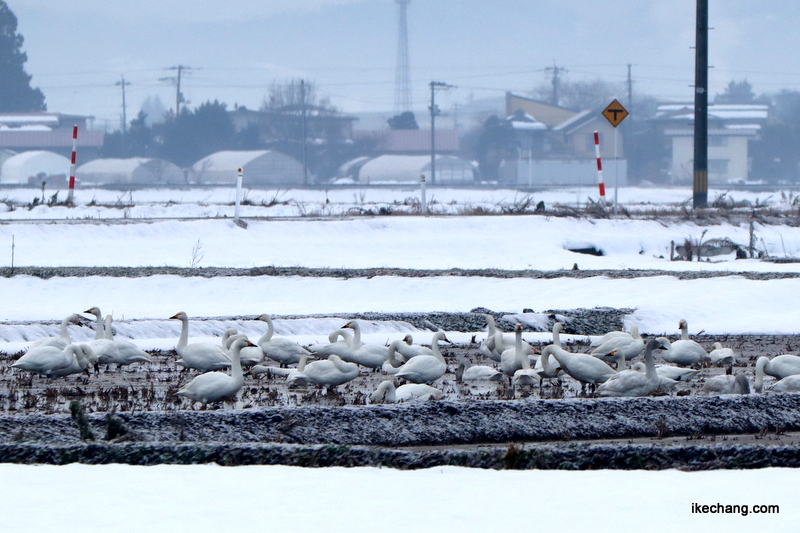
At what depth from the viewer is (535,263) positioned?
2033 cm

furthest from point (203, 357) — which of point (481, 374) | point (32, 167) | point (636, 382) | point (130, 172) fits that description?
point (32, 167)

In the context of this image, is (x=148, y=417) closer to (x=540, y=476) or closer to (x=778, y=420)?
(x=540, y=476)

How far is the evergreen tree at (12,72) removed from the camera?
4267 inches

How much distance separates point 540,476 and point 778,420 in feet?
8.18

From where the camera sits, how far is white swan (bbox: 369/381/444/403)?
9.11 meters

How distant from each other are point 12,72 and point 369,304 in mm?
102760

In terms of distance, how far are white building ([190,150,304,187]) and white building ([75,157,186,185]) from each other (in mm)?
1921

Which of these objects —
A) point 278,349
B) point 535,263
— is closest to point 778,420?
point 278,349

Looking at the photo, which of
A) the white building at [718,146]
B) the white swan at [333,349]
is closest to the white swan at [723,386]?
the white swan at [333,349]

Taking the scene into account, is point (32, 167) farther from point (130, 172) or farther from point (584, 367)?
point (584, 367)

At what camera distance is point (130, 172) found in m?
87.9

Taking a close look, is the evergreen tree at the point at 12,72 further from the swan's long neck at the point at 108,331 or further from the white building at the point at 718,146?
the swan's long neck at the point at 108,331

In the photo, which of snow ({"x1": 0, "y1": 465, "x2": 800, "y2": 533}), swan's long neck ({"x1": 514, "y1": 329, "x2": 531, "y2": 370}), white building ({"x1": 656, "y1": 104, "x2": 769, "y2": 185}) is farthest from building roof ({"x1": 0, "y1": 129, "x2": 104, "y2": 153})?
snow ({"x1": 0, "y1": 465, "x2": 800, "y2": 533})

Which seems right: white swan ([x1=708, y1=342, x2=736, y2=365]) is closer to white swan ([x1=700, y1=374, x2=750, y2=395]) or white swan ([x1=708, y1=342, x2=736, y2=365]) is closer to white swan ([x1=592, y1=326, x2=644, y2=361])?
white swan ([x1=592, y1=326, x2=644, y2=361])
